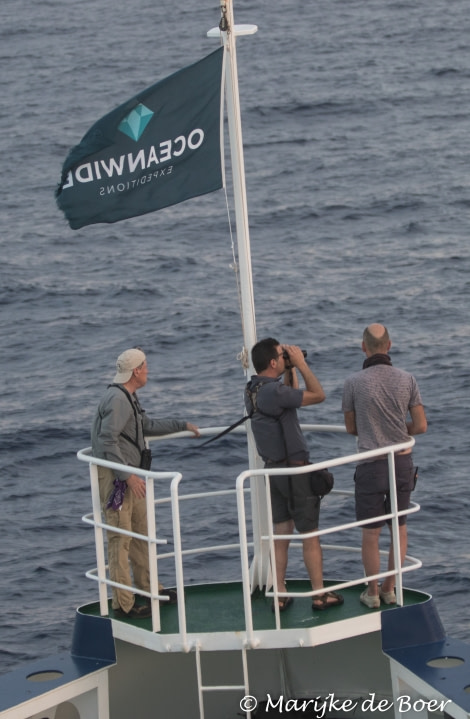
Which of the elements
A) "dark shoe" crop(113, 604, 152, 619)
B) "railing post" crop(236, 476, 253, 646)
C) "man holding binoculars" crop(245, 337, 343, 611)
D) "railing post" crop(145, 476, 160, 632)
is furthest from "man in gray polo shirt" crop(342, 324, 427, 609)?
"dark shoe" crop(113, 604, 152, 619)

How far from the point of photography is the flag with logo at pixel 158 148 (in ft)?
36.5

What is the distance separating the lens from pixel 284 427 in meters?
10.3

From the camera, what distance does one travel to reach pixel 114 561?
10.8 metres

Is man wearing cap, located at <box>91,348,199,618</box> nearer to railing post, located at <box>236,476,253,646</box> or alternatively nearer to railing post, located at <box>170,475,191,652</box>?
railing post, located at <box>170,475,191,652</box>

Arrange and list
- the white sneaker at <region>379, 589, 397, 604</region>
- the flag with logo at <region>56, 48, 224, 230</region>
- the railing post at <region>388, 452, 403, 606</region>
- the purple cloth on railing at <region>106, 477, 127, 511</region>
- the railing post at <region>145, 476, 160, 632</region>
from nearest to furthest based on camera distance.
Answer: the railing post at <region>145, 476, 160, 632</region> → the railing post at <region>388, 452, 403, 606</region> → the purple cloth on railing at <region>106, 477, 127, 511</region> → the white sneaker at <region>379, 589, 397, 604</region> → the flag with logo at <region>56, 48, 224, 230</region>

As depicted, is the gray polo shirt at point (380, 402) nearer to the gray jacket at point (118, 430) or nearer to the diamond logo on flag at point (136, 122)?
the gray jacket at point (118, 430)

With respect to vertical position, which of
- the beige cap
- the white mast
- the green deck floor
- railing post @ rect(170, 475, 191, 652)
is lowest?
the green deck floor

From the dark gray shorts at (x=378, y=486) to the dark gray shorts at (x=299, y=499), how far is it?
348 mm

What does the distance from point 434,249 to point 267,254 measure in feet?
14.3

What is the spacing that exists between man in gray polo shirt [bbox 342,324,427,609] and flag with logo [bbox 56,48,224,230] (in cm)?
199

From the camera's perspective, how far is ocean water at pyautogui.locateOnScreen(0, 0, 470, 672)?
20984 millimetres

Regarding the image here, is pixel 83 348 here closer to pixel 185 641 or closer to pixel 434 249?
pixel 434 249

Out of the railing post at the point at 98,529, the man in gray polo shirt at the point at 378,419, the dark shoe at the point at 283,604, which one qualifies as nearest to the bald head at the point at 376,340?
the man in gray polo shirt at the point at 378,419

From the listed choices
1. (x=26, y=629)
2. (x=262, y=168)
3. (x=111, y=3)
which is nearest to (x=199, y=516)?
(x=26, y=629)
